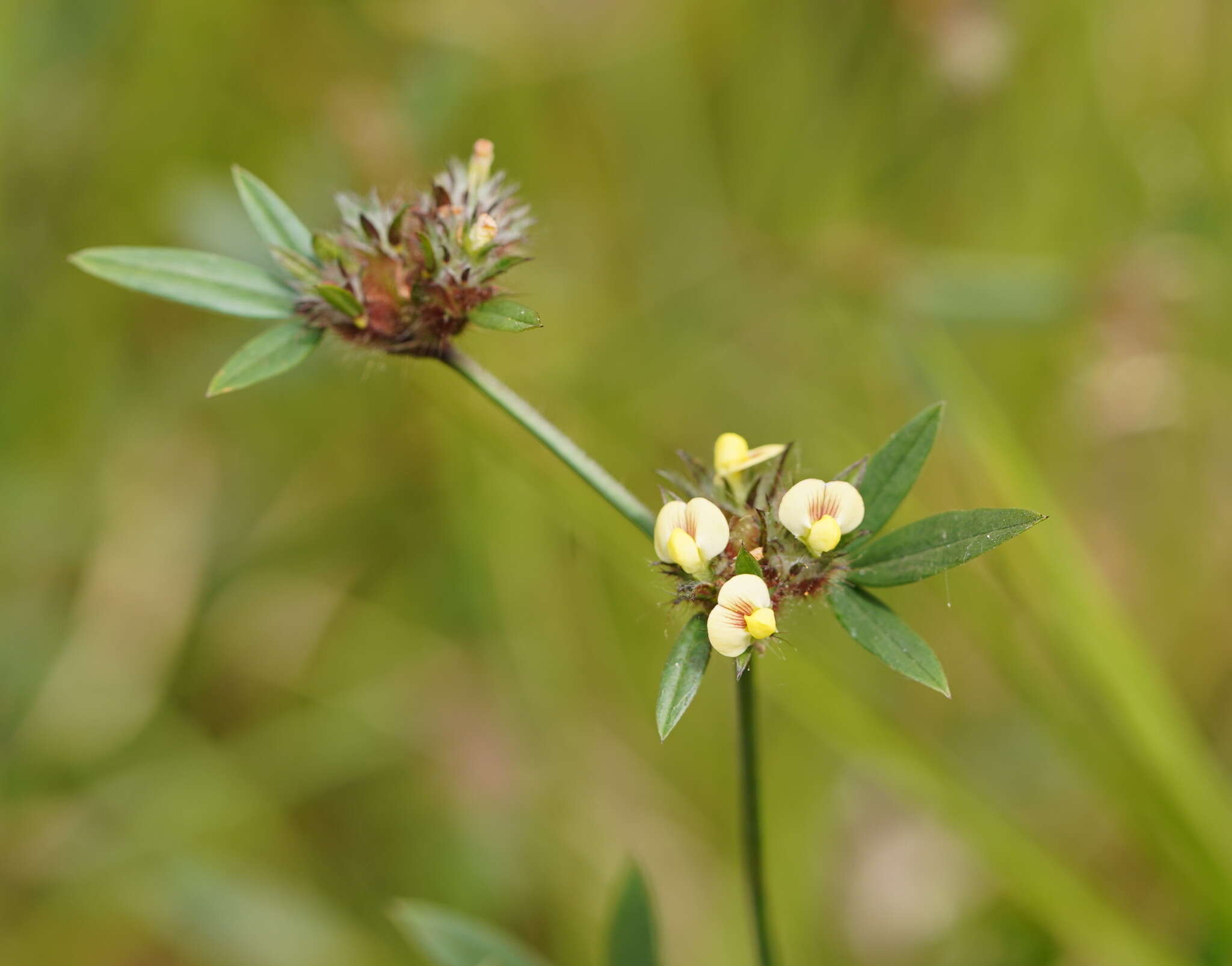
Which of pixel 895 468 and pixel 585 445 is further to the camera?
pixel 585 445

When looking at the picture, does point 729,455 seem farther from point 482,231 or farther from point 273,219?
point 273,219

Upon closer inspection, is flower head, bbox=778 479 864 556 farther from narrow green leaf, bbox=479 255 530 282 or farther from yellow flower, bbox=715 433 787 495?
narrow green leaf, bbox=479 255 530 282

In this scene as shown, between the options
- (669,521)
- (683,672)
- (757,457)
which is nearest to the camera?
(683,672)

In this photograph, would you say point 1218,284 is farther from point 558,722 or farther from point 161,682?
point 161,682

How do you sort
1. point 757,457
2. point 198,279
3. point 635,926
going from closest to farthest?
1. point 757,457
2. point 198,279
3. point 635,926

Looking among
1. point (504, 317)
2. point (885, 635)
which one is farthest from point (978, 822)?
point (504, 317)

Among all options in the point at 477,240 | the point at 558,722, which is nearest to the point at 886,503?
the point at 477,240

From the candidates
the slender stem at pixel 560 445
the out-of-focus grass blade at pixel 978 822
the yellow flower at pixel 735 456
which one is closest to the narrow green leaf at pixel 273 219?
the slender stem at pixel 560 445

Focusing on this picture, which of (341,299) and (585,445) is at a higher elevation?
(585,445)
